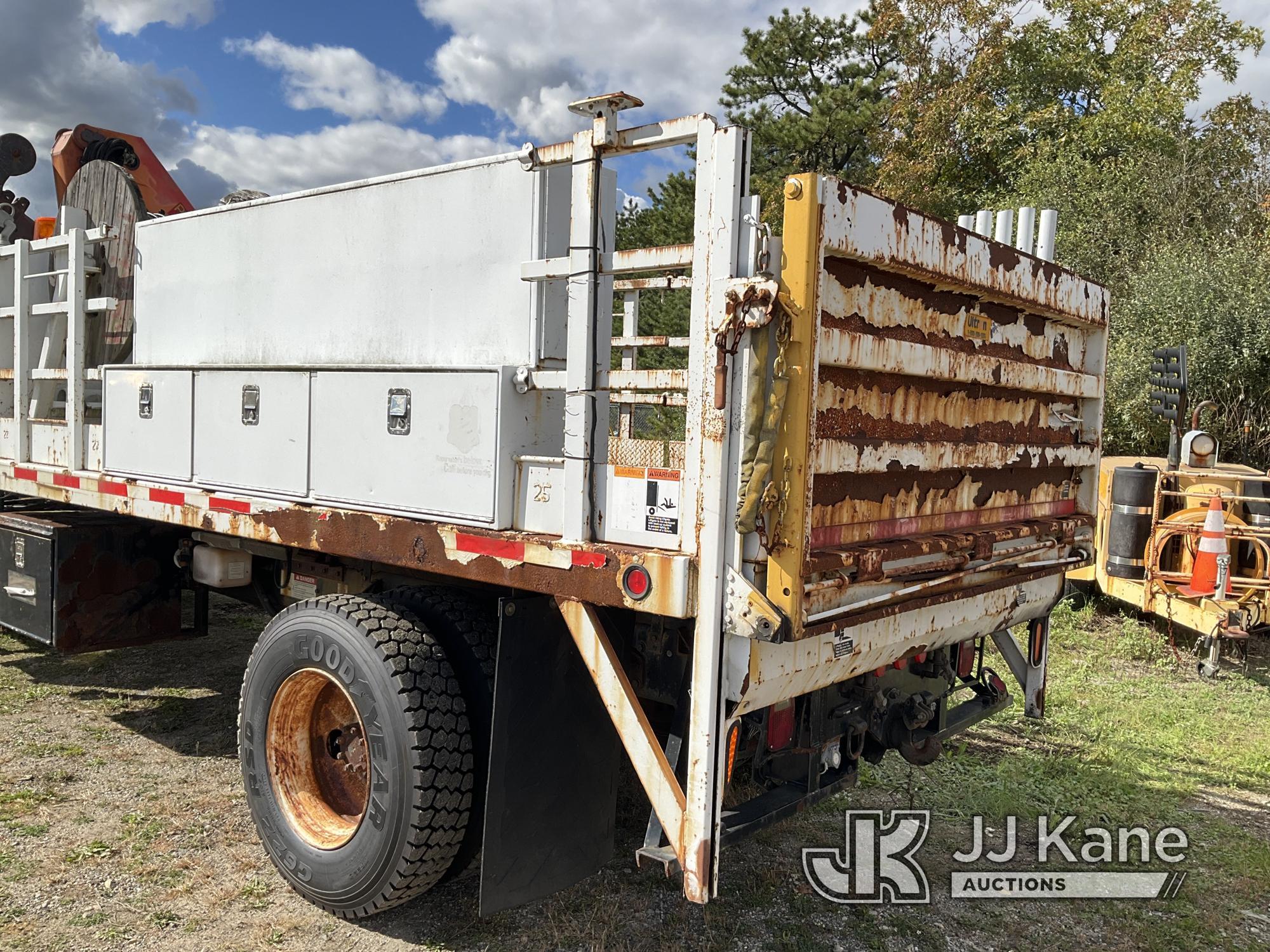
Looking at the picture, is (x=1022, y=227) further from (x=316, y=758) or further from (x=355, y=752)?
(x=316, y=758)

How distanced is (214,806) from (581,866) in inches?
74.5

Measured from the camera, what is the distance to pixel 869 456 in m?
2.90

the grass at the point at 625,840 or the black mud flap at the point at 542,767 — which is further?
the grass at the point at 625,840

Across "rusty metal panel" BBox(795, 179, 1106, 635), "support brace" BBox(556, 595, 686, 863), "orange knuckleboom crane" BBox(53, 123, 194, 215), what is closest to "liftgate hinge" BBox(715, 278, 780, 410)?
"rusty metal panel" BBox(795, 179, 1106, 635)

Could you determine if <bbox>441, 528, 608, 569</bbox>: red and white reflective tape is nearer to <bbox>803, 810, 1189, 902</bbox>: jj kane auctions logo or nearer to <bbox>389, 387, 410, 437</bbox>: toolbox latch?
<bbox>389, 387, 410, 437</bbox>: toolbox latch

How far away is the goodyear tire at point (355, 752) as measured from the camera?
3.05 m

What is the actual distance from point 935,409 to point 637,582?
1.23 m

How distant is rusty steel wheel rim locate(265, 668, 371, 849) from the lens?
3.46m

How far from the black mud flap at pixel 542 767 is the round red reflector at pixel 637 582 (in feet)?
1.48

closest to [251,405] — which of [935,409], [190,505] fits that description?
[190,505]

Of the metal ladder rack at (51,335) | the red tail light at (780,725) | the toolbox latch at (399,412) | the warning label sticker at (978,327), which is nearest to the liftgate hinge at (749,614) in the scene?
the red tail light at (780,725)

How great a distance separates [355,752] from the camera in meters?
3.46

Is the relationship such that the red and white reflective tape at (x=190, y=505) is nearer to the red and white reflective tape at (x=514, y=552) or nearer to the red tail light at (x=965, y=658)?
the red and white reflective tape at (x=514, y=552)

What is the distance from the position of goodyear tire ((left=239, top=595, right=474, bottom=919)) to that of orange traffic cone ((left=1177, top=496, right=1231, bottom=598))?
19.8 ft
